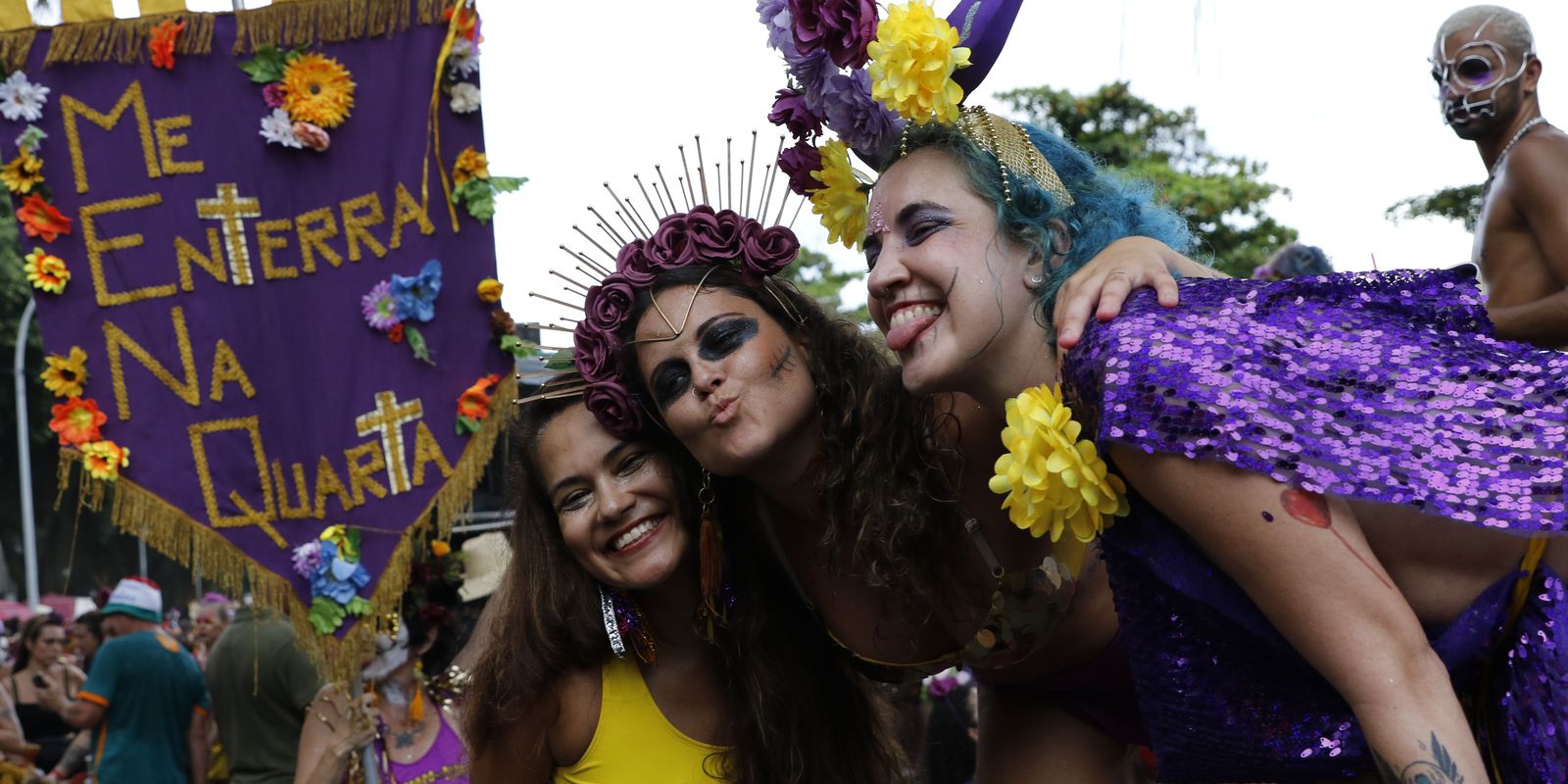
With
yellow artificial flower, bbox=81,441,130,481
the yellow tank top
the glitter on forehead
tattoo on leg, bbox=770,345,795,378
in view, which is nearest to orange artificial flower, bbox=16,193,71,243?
yellow artificial flower, bbox=81,441,130,481

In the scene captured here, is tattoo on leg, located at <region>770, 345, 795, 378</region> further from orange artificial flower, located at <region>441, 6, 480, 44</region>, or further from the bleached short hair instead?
the bleached short hair

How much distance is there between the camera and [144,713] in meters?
7.09

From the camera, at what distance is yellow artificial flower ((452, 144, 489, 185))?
4418 millimetres

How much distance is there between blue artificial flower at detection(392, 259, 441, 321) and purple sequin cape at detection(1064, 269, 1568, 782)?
→ 2554mm

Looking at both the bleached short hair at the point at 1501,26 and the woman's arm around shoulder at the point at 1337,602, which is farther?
the bleached short hair at the point at 1501,26

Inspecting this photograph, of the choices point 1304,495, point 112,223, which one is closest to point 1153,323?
point 1304,495

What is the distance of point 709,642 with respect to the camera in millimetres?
3672

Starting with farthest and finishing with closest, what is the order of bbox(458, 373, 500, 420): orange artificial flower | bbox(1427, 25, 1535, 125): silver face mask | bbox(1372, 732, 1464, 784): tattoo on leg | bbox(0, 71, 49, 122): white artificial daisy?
bbox(458, 373, 500, 420): orange artificial flower, bbox(0, 71, 49, 122): white artificial daisy, bbox(1427, 25, 1535, 125): silver face mask, bbox(1372, 732, 1464, 784): tattoo on leg

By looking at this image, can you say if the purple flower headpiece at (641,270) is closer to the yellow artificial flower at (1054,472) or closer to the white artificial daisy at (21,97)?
the yellow artificial flower at (1054,472)

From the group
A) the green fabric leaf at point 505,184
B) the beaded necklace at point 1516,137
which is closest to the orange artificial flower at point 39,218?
Answer: the green fabric leaf at point 505,184

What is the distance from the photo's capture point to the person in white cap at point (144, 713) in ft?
23.1

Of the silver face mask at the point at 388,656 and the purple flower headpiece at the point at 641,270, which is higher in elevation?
the purple flower headpiece at the point at 641,270

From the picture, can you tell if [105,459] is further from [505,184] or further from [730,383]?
[730,383]

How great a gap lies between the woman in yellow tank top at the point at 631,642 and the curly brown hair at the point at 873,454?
0.27 metres
